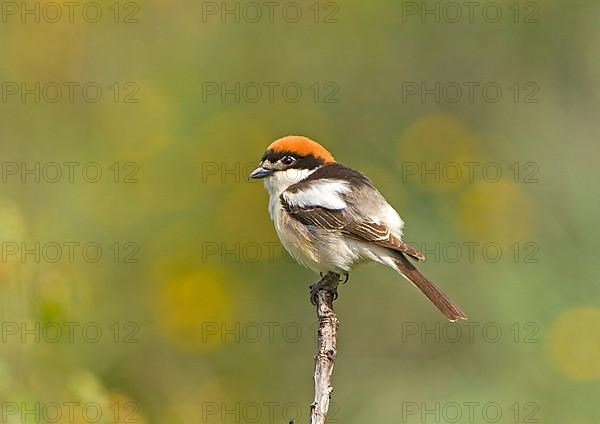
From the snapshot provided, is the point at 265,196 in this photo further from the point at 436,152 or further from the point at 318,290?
the point at 318,290

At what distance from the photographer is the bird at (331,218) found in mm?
4500

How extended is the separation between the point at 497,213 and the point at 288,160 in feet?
5.76

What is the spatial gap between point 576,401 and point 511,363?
407 mm

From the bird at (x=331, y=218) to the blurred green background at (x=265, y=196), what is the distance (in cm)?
80

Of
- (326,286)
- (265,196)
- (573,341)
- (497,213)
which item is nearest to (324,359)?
(326,286)

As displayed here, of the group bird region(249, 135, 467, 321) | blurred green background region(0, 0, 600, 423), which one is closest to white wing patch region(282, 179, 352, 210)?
bird region(249, 135, 467, 321)

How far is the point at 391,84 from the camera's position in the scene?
20.5 feet

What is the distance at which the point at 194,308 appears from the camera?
19.5 ft

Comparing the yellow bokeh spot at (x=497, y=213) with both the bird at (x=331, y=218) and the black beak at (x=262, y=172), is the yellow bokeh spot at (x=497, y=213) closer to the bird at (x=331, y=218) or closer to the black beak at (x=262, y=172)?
the bird at (x=331, y=218)

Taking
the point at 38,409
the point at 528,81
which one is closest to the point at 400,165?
the point at 528,81

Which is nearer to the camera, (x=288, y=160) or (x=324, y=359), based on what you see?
(x=324, y=359)

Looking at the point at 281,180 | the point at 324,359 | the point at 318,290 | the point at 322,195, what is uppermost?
the point at 281,180

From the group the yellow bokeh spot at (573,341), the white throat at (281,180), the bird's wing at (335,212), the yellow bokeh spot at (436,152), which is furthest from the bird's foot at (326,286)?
the yellow bokeh spot at (436,152)

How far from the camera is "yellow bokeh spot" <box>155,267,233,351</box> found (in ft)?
18.8
